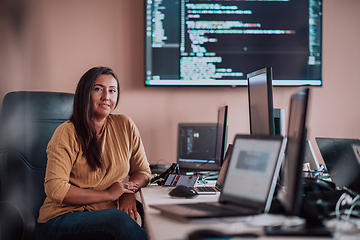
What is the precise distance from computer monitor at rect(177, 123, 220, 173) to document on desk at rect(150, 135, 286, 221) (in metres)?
1.24

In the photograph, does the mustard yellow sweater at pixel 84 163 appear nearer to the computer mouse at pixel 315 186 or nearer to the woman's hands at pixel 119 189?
the woman's hands at pixel 119 189

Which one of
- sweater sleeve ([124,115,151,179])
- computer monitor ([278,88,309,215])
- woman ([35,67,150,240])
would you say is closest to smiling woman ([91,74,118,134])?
woman ([35,67,150,240])

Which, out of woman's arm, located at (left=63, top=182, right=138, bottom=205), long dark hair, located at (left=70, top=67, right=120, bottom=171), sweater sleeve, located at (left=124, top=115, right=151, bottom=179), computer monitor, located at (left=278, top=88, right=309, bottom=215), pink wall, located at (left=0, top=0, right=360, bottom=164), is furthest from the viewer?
pink wall, located at (left=0, top=0, right=360, bottom=164)

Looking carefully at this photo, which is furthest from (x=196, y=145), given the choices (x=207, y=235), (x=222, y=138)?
(x=207, y=235)

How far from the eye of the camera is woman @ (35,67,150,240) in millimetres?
1303

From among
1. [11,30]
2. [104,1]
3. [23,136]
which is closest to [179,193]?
[23,136]

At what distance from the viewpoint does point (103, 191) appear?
1470 millimetres

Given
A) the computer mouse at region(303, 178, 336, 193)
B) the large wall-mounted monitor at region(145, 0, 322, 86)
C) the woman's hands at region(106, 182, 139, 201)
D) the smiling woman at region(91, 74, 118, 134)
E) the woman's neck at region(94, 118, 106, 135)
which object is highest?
the large wall-mounted monitor at region(145, 0, 322, 86)

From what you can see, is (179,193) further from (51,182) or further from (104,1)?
(104,1)

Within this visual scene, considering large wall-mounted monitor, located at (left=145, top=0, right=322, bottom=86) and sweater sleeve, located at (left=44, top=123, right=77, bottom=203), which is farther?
large wall-mounted monitor, located at (left=145, top=0, right=322, bottom=86)

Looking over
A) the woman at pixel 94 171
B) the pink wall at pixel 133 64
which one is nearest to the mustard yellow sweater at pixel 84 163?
the woman at pixel 94 171

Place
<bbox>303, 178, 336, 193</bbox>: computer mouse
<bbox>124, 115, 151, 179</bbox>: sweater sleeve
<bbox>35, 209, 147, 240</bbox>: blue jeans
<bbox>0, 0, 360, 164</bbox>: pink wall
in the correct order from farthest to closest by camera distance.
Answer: <bbox>0, 0, 360, 164</bbox>: pink wall < <bbox>124, 115, 151, 179</bbox>: sweater sleeve < <bbox>35, 209, 147, 240</bbox>: blue jeans < <bbox>303, 178, 336, 193</bbox>: computer mouse

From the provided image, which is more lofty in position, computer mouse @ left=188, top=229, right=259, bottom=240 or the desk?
computer mouse @ left=188, top=229, right=259, bottom=240

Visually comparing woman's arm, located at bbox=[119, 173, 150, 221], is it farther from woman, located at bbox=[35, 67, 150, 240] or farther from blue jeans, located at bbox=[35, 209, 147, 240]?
blue jeans, located at bbox=[35, 209, 147, 240]
